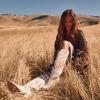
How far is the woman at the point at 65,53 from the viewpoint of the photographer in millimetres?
4664

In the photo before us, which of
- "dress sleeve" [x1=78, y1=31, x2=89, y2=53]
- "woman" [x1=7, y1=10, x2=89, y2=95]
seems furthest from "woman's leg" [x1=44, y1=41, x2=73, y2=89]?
"dress sleeve" [x1=78, y1=31, x2=89, y2=53]

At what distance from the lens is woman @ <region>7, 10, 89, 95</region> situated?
4.66 m

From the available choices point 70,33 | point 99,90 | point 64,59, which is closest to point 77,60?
point 64,59

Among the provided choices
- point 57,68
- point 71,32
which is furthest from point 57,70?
point 71,32

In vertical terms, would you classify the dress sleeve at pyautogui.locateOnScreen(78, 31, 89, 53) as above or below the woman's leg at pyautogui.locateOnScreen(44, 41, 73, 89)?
above

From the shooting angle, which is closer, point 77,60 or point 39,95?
point 39,95

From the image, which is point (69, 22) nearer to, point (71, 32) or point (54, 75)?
point (71, 32)

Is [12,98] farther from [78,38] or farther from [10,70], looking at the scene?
[78,38]

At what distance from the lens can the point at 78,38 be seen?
5.20 meters

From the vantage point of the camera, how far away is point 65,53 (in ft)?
15.6

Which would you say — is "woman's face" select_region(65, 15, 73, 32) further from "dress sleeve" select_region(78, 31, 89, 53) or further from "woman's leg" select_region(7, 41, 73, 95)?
"woman's leg" select_region(7, 41, 73, 95)

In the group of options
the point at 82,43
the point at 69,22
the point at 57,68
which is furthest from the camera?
the point at 69,22

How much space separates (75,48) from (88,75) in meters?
0.88

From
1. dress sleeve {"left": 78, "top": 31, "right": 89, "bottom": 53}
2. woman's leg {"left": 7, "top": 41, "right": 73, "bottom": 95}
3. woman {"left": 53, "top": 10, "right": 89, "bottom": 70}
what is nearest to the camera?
woman's leg {"left": 7, "top": 41, "right": 73, "bottom": 95}
